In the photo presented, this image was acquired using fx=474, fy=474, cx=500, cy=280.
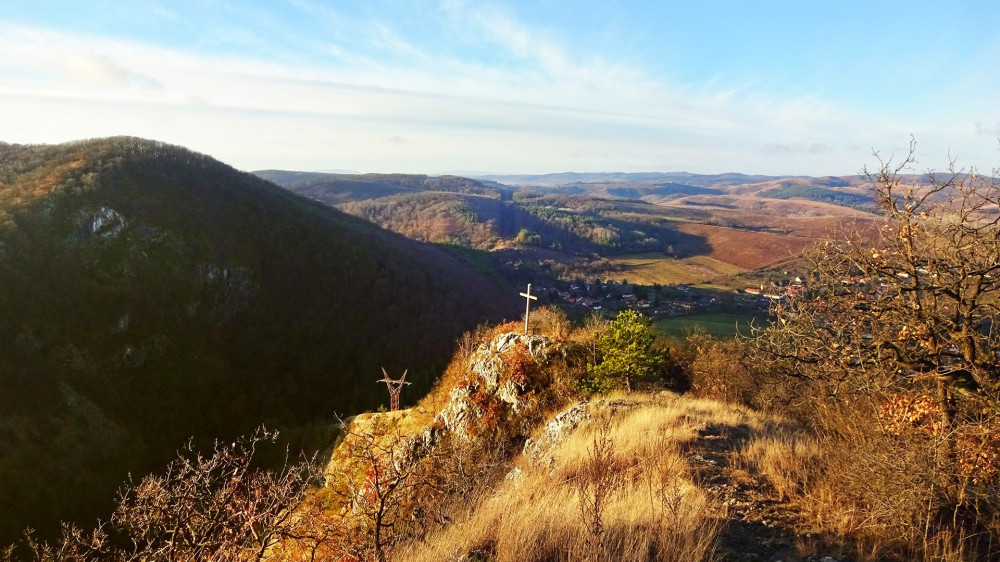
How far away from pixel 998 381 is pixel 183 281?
196ft

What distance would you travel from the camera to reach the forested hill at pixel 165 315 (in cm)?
3381

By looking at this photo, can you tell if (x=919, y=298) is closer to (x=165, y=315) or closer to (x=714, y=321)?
(x=714, y=321)

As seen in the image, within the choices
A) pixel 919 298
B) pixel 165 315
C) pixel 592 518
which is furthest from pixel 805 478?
pixel 165 315

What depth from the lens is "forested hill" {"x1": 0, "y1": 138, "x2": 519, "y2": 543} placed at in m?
33.8

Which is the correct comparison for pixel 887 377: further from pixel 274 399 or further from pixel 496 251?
pixel 496 251

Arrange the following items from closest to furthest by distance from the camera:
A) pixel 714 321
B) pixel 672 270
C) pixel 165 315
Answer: pixel 165 315, pixel 714 321, pixel 672 270

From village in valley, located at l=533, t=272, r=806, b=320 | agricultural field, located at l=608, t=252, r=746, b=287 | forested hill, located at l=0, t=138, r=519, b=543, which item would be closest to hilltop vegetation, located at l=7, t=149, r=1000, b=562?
forested hill, located at l=0, t=138, r=519, b=543

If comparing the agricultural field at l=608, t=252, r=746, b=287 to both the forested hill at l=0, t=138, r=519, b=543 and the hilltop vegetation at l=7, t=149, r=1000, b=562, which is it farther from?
the hilltop vegetation at l=7, t=149, r=1000, b=562

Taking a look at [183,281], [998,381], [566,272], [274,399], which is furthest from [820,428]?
[566,272]

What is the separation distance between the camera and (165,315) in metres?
46.9

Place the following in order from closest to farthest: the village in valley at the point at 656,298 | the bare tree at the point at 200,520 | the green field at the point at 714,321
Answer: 1. the bare tree at the point at 200,520
2. the green field at the point at 714,321
3. the village in valley at the point at 656,298

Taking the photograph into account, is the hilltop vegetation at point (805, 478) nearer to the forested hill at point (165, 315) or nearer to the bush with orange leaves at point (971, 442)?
the bush with orange leaves at point (971, 442)

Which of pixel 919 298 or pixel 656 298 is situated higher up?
pixel 919 298

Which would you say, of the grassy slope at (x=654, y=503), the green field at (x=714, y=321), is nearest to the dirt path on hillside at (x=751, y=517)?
the grassy slope at (x=654, y=503)
